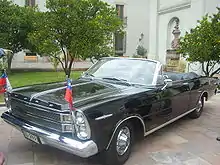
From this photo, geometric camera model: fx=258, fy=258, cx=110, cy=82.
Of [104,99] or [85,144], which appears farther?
[104,99]

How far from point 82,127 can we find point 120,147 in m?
0.84

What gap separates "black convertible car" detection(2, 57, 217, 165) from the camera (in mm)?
3171

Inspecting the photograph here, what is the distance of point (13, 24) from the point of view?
13.9 meters

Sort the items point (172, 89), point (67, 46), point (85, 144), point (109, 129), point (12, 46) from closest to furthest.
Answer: point (85, 144) → point (109, 129) → point (172, 89) → point (67, 46) → point (12, 46)

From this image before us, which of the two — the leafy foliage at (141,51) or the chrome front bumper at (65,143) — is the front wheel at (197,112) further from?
the leafy foliage at (141,51)

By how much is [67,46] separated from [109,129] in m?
7.28

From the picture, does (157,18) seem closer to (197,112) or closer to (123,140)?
(197,112)

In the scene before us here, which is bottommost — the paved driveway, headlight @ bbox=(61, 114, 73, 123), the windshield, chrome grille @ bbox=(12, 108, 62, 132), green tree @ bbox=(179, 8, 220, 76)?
the paved driveway

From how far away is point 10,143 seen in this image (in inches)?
176

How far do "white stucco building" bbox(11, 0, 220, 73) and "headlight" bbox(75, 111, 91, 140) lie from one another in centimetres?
1857

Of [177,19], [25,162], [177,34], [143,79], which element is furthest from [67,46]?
[177,19]

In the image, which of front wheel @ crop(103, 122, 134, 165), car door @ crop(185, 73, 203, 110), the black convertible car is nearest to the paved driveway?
front wheel @ crop(103, 122, 134, 165)

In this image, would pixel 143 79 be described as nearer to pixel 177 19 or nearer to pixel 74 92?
pixel 74 92

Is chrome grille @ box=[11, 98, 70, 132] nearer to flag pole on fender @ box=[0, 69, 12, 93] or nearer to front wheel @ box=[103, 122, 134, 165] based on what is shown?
flag pole on fender @ box=[0, 69, 12, 93]
